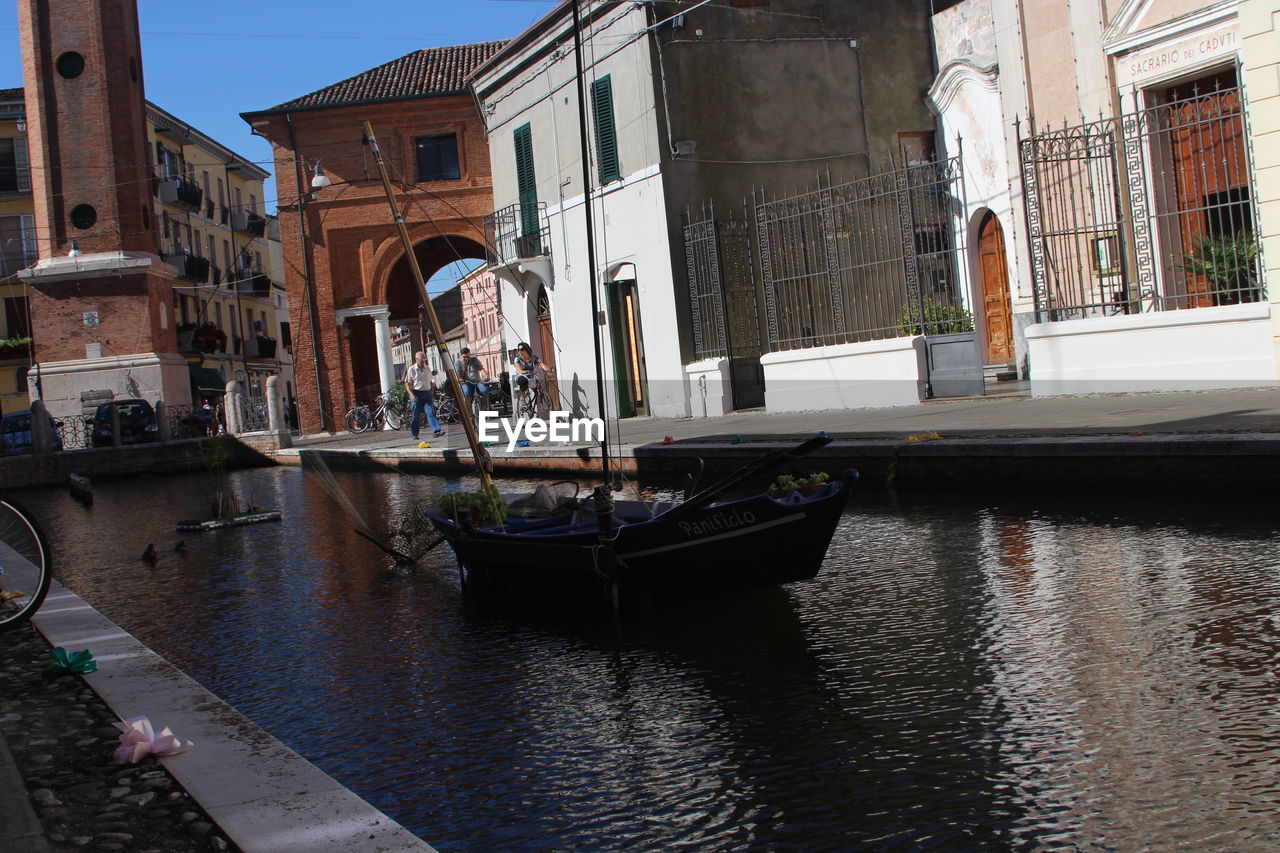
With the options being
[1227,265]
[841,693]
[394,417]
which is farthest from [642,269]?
[841,693]

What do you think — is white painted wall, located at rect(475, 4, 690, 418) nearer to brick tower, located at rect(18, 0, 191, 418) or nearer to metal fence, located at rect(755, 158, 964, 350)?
metal fence, located at rect(755, 158, 964, 350)

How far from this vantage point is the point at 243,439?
1230 inches

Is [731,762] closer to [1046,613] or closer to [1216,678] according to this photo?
[1216,678]

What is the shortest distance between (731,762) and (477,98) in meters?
28.5

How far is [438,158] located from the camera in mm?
38406

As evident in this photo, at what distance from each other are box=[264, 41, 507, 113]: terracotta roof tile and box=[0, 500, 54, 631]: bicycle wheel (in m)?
31.2

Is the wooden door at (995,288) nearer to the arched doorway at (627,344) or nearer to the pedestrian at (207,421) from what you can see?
the arched doorway at (627,344)

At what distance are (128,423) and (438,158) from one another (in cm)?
1202

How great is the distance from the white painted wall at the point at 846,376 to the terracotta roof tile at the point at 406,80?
65.7 ft

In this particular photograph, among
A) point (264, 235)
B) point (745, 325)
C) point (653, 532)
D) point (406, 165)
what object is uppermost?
point (264, 235)

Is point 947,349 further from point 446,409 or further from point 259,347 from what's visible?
point 259,347

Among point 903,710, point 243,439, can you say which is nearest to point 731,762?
point 903,710

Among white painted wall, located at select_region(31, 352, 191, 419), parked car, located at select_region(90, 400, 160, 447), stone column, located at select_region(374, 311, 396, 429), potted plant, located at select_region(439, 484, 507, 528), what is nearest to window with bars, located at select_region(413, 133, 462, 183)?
stone column, located at select_region(374, 311, 396, 429)

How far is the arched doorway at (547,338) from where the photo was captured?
29.2 m
